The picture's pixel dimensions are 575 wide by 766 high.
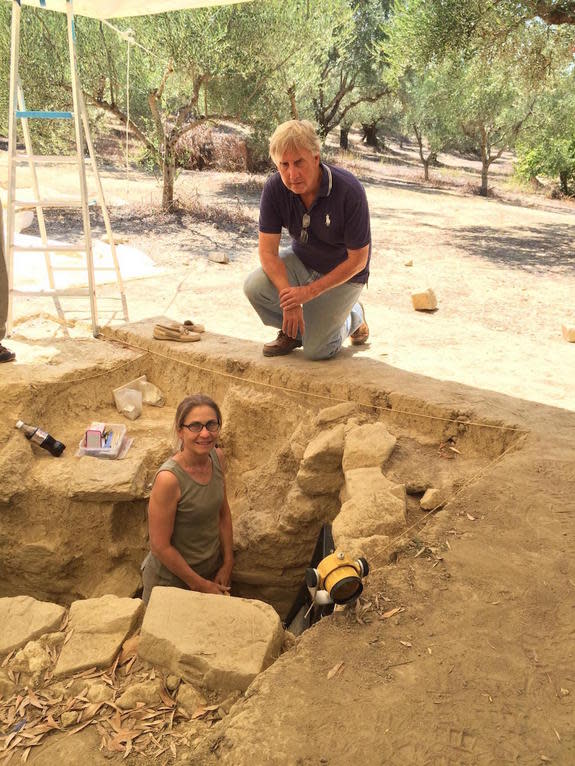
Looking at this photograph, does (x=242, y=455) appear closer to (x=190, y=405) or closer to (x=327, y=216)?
(x=190, y=405)

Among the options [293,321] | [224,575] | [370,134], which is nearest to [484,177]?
[370,134]

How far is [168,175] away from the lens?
Answer: 35.0 ft

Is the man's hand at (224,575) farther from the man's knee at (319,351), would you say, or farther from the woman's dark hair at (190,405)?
the man's knee at (319,351)

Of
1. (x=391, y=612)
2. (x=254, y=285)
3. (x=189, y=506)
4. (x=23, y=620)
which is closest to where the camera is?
(x=391, y=612)

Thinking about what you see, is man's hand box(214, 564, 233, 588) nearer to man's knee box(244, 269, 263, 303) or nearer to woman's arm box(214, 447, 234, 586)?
woman's arm box(214, 447, 234, 586)

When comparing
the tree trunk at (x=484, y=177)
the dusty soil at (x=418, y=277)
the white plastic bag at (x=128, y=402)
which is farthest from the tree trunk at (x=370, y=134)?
the white plastic bag at (x=128, y=402)

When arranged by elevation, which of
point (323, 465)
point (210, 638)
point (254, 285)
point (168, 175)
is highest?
point (168, 175)

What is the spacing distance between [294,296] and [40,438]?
192 cm

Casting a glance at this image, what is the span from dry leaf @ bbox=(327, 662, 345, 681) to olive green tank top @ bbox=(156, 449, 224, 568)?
4.85 feet

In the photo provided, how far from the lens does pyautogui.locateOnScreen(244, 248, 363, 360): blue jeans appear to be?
456 centimetres

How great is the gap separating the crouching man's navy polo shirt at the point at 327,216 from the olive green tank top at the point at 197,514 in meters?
1.67

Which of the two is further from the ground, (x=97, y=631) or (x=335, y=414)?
(x=335, y=414)

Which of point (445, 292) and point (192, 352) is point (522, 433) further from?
point (445, 292)

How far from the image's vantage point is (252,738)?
1.77m
